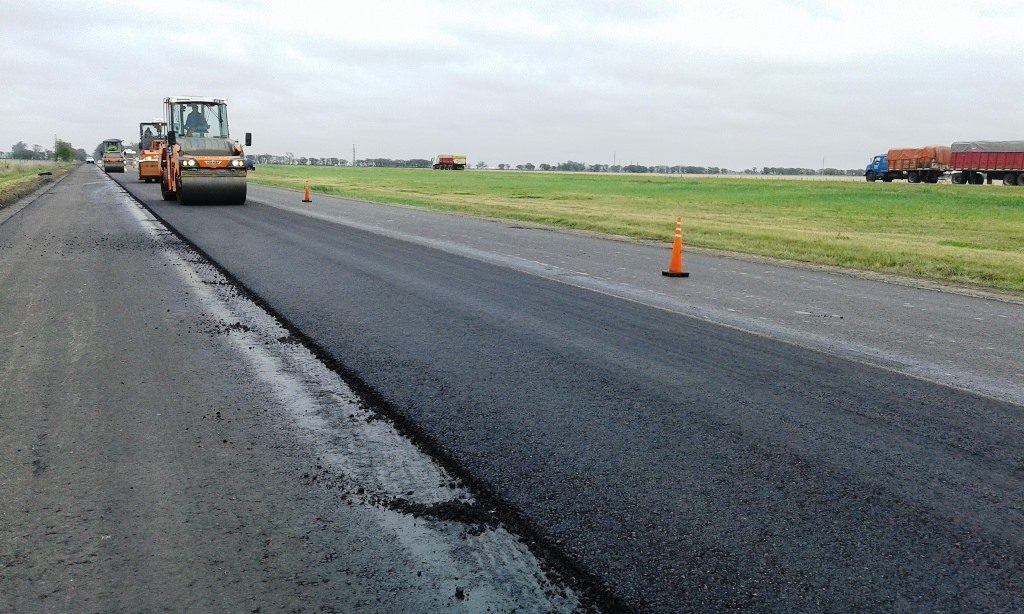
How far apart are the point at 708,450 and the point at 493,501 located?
1.41 metres

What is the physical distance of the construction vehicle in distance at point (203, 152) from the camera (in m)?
24.2

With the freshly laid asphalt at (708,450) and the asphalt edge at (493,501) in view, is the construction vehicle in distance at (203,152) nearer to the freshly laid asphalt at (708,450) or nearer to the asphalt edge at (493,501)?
the freshly laid asphalt at (708,450)

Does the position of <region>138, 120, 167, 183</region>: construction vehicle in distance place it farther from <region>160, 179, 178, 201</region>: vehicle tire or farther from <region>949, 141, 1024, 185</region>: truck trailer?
<region>949, 141, 1024, 185</region>: truck trailer

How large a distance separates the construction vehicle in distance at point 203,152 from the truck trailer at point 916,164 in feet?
195

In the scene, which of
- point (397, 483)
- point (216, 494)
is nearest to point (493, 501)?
point (397, 483)

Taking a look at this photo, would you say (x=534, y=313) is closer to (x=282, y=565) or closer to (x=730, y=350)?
(x=730, y=350)

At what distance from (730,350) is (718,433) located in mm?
2508

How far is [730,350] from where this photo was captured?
730 centimetres

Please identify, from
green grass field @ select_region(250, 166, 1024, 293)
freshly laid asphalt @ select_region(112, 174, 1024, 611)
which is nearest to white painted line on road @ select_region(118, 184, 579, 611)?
freshly laid asphalt @ select_region(112, 174, 1024, 611)

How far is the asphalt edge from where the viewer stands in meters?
2.99

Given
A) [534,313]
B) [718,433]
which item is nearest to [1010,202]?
[534,313]

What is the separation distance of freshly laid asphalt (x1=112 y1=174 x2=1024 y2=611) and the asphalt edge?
5 centimetres

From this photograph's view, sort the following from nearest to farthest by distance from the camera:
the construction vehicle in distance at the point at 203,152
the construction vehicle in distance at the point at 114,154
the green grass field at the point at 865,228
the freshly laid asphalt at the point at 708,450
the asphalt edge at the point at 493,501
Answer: the asphalt edge at the point at 493,501
the freshly laid asphalt at the point at 708,450
the green grass field at the point at 865,228
the construction vehicle in distance at the point at 203,152
the construction vehicle in distance at the point at 114,154

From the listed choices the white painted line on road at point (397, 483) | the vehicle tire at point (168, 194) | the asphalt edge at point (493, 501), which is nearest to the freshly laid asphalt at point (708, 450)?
the asphalt edge at point (493, 501)
